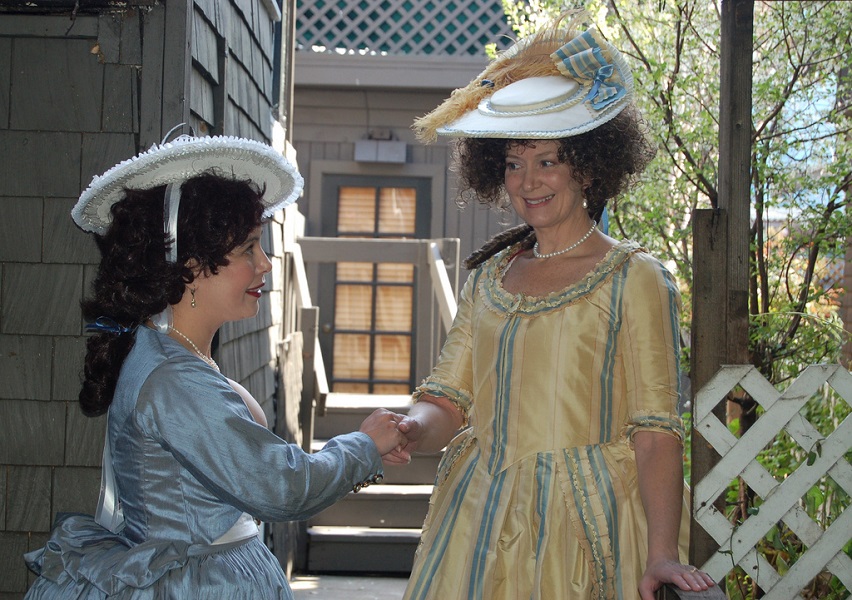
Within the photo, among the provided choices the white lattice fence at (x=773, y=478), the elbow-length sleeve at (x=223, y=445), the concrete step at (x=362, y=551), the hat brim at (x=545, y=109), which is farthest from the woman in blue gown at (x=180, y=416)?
the concrete step at (x=362, y=551)

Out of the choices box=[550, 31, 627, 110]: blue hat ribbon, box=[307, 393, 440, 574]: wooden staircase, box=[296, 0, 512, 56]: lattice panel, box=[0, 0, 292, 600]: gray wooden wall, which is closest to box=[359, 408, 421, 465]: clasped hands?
box=[550, 31, 627, 110]: blue hat ribbon

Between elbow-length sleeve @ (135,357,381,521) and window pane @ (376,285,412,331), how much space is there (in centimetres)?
624

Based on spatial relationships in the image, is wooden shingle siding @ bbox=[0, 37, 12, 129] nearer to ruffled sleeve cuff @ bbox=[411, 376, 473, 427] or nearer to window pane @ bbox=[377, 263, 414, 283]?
ruffled sleeve cuff @ bbox=[411, 376, 473, 427]

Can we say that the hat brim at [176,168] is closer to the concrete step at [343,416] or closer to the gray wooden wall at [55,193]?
the gray wooden wall at [55,193]

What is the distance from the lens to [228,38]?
3371mm

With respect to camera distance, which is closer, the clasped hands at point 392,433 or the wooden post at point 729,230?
the clasped hands at point 392,433

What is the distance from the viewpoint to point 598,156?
2.04m

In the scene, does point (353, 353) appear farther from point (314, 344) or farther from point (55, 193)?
point (55, 193)

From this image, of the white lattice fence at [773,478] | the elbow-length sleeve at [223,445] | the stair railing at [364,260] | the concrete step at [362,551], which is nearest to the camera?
the elbow-length sleeve at [223,445]

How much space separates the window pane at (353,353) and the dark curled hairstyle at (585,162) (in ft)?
18.3

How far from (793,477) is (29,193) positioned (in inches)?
96.3

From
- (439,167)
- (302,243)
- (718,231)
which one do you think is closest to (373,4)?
(439,167)

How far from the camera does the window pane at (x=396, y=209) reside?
7.81m

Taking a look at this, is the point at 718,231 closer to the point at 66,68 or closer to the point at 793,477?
the point at 793,477
